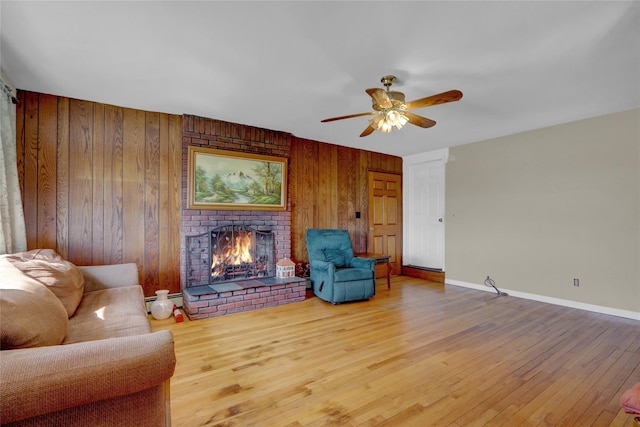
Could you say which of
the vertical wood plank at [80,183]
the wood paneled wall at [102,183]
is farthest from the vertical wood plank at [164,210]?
the vertical wood plank at [80,183]

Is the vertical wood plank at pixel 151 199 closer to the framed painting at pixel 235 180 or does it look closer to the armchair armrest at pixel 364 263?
the framed painting at pixel 235 180

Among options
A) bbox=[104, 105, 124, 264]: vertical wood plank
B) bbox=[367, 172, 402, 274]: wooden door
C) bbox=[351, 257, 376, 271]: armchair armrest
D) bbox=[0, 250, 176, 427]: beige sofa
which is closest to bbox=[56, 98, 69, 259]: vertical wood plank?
bbox=[104, 105, 124, 264]: vertical wood plank

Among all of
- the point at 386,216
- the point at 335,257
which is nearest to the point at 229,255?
the point at 335,257

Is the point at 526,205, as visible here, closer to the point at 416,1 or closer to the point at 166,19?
the point at 416,1

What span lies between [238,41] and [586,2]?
2.26m

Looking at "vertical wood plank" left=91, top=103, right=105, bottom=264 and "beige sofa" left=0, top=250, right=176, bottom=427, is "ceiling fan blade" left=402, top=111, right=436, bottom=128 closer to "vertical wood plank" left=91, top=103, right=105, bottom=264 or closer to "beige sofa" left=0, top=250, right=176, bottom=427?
"beige sofa" left=0, top=250, right=176, bottom=427

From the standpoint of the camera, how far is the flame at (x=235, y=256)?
3935mm

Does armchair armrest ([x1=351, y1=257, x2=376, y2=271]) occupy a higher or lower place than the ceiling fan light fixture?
lower

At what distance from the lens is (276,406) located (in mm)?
1841

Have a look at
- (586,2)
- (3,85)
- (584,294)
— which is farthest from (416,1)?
(584,294)

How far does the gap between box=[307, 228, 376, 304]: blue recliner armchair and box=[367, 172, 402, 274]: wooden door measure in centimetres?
117

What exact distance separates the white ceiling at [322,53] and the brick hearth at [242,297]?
7.21 ft

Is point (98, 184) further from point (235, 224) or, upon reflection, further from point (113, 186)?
point (235, 224)

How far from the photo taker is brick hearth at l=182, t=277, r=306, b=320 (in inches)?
133
